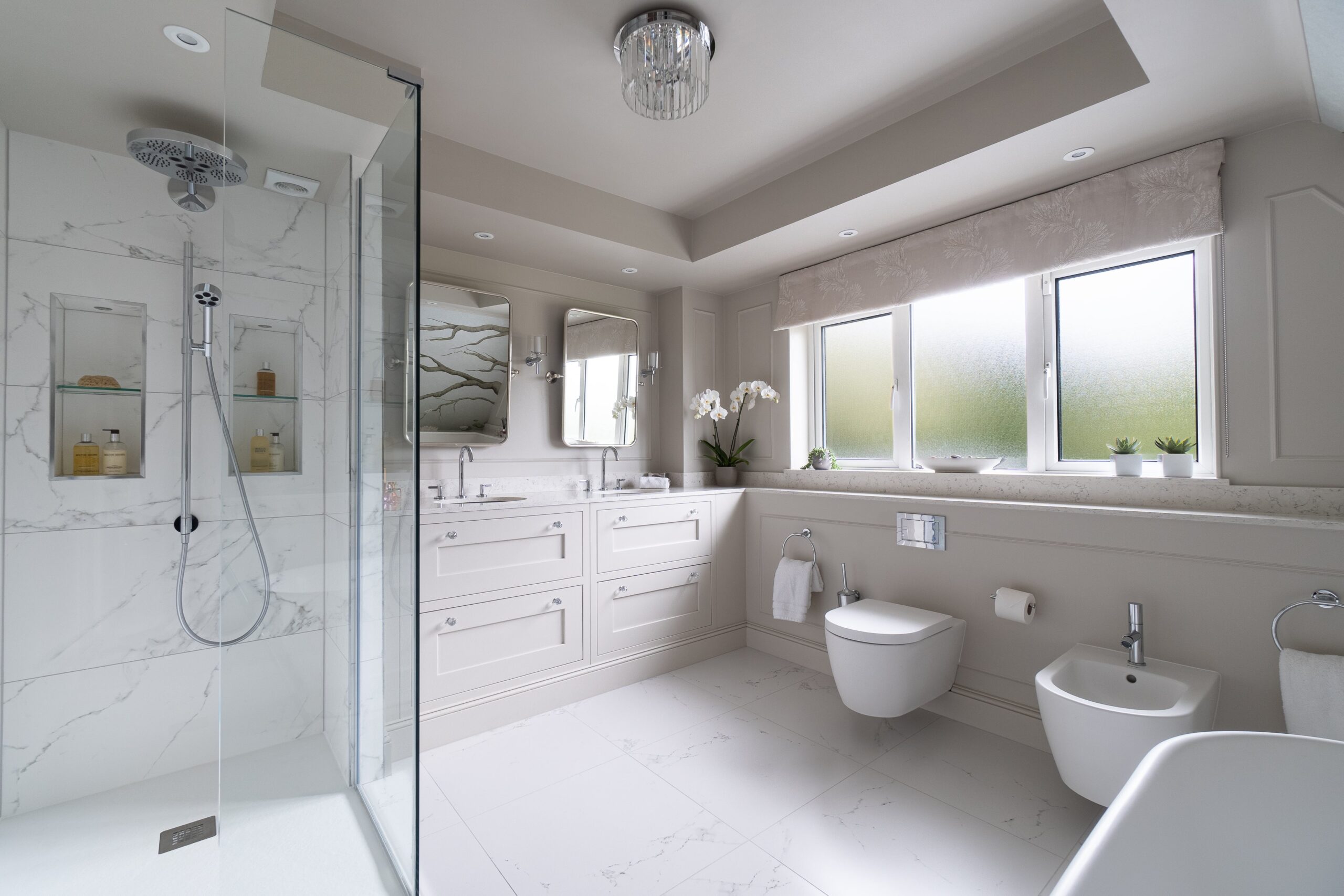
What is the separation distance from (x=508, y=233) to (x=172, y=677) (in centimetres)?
213

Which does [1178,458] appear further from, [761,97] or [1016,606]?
[761,97]

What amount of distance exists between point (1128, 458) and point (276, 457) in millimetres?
2836

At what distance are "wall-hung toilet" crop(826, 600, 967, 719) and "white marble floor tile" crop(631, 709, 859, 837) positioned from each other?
25 centimetres

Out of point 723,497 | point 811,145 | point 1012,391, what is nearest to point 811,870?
point 723,497

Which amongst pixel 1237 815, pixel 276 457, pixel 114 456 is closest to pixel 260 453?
pixel 276 457

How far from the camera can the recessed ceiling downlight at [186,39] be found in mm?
1408

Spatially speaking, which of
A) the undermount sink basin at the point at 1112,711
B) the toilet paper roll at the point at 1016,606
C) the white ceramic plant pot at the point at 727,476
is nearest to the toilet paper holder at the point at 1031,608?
the toilet paper roll at the point at 1016,606

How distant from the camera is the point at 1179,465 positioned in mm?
2016

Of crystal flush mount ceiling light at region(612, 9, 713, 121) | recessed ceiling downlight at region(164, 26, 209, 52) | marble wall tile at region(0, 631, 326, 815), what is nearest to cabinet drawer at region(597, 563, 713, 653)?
marble wall tile at region(0, 631, 326, 815)

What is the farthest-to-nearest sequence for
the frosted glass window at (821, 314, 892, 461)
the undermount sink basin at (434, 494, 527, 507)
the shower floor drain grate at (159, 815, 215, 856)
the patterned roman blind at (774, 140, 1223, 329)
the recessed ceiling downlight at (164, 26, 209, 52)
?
1. the frosted glass window at (821, 314, 892, 461)
2. the undermount sink basin at (434, 494, 527, 507)
3. the patterned roman blind at (774, 140, 1223, 329)
4. the shower floor drain grate at (159, 815, 215, 856)
5. the recessed ceiling downlight at (164, 26, 209, 52)

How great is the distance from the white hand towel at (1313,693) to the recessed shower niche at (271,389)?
267 centimetres

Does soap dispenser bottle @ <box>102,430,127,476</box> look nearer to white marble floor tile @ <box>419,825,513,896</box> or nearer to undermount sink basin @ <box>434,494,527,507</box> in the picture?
undermount sink basin @ <box>434,494,527,507</box>

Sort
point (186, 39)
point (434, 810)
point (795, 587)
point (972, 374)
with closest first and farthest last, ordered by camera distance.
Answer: point (186, 39) < point (434, 810) < point (972, 374) < point (795, 587)

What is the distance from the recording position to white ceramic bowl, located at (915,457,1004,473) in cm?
253
